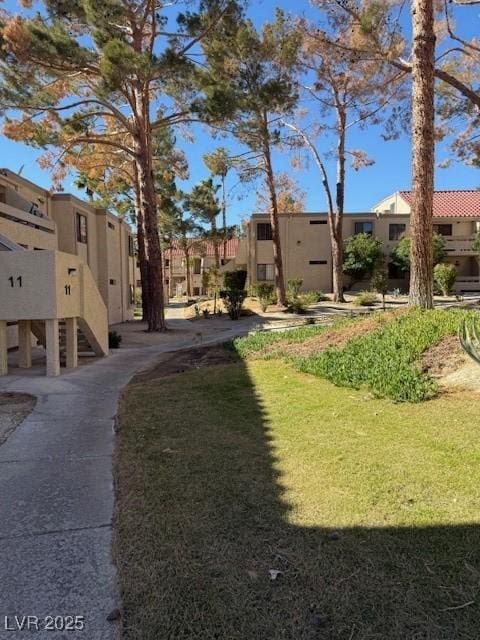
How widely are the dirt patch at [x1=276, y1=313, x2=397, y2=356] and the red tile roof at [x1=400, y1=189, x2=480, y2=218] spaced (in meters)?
29.4

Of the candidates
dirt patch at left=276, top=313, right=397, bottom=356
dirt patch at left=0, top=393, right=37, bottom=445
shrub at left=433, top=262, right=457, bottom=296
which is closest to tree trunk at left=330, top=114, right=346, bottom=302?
shrub at left=433, top=262, right=457, bottom=296

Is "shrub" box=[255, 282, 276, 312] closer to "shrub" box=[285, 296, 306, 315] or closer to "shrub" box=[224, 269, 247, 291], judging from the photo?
"shrub" box=[285, 296, 306, 315]

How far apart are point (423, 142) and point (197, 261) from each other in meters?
60.9

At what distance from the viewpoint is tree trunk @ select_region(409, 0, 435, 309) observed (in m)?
10.2

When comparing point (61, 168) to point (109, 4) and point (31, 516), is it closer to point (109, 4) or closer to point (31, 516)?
point (109, 4)

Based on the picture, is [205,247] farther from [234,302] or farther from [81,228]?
[81,228]

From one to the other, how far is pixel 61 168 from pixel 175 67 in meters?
7.38

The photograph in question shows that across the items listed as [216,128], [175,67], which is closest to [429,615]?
[175,67]

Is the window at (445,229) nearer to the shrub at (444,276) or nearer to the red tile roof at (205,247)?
the shrub at (444,276)

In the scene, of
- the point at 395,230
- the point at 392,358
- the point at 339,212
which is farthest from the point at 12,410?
the point at 395,230

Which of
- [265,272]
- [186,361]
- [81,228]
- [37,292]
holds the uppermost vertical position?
[81,228]

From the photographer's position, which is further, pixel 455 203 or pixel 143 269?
pixel 455 203

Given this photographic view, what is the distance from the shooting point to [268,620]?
232 centimetres

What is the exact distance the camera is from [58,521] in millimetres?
3359
